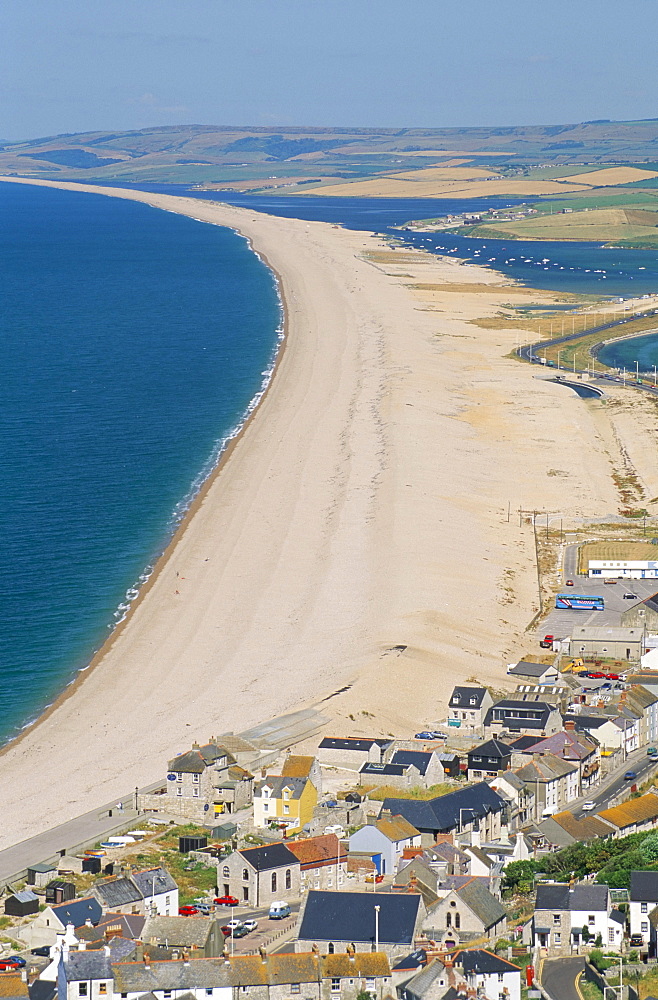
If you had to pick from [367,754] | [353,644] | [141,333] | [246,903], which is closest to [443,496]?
[353,644]

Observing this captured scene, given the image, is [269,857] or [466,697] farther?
[466,697]

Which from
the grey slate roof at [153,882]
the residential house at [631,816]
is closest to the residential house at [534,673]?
the residential house at [631,816]

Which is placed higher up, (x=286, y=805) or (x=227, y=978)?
(x=227, y=978)

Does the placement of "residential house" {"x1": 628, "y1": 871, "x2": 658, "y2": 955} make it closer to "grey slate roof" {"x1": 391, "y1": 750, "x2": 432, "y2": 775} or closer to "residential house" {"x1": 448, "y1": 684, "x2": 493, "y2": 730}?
"grey slate roof" {"x1": 391, "y1": 750, "x2": 432, "y2": 775}

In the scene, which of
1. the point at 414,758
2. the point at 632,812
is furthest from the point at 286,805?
the point at 632,812

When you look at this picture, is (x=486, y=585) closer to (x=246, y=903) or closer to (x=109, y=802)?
(x=109, y=802)

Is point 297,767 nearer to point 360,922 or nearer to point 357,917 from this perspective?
point 357,917
